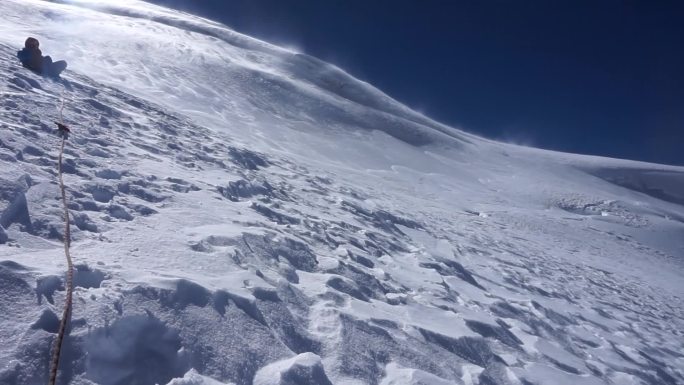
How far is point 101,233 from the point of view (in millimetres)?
4531

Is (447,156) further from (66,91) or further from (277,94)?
(66,91)

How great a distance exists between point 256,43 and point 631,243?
20633 mm

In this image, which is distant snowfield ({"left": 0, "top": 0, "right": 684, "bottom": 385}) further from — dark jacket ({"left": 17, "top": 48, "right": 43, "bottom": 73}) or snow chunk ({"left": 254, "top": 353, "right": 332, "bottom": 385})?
dark jacket ({"left": 17, "top": 48, "right": 43, "bottom": 73})

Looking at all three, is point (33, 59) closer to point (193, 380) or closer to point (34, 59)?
point (34, 59)

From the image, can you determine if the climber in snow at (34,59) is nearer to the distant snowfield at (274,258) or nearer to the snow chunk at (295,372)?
the distant snowfield at (274,258)

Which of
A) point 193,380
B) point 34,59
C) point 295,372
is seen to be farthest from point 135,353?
point 34,59

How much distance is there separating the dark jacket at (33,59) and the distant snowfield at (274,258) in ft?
1.04

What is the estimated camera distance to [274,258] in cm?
556

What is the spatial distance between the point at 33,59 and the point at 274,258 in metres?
7.57

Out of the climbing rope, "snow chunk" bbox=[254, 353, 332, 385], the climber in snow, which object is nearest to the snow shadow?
the climbing rope

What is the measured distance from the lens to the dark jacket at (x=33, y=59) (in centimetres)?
990

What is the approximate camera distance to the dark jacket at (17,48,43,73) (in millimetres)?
9898

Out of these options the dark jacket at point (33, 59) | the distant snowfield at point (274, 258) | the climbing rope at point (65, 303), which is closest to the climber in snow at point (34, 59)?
the dark jacket at point (33, 59)

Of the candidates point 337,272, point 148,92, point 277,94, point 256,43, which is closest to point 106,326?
point 337,272
